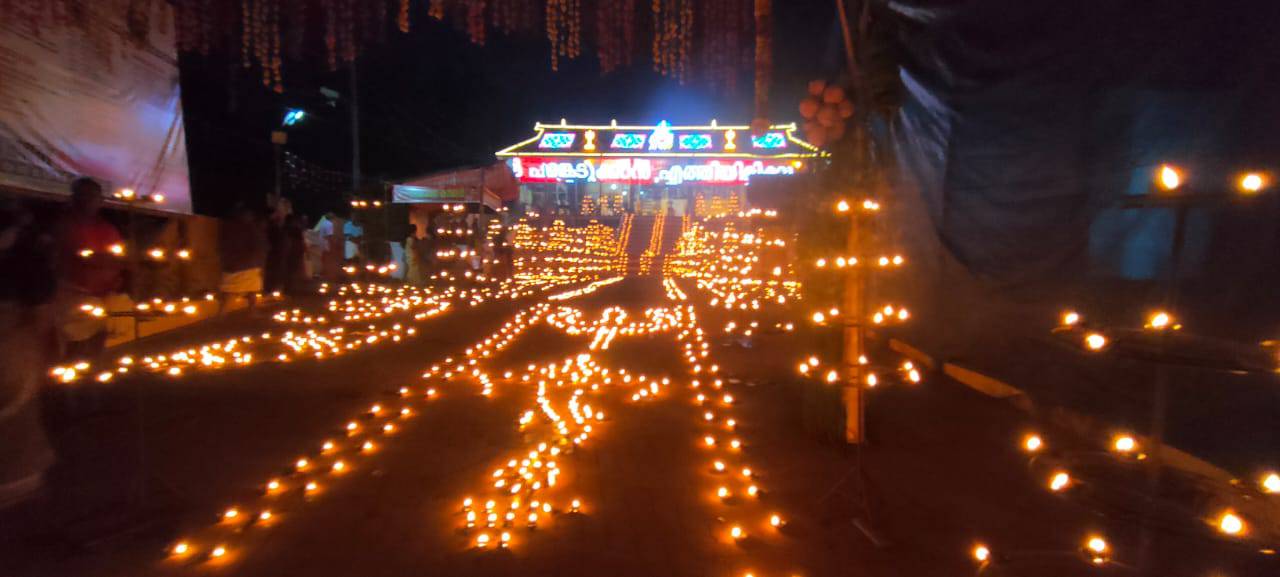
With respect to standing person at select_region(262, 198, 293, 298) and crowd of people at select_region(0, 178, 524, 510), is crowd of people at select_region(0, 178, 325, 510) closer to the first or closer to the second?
crowd of people at select_region(0, 178, 524, 510)

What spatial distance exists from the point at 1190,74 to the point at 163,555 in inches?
230

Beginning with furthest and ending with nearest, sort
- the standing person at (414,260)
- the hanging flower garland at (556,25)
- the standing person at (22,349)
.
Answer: the standing person at (414,260)
the hanging flower garland at (556,25)
the standing person at (22,349)

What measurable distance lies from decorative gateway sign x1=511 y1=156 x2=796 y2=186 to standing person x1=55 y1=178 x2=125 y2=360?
28611mm

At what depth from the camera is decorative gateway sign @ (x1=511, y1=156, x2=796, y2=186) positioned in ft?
112

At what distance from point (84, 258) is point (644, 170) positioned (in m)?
29.5

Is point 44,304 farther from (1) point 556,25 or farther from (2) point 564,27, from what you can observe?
(2) point 564,27

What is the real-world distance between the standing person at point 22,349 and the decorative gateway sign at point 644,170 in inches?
1178

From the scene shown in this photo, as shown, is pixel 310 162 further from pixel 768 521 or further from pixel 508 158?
pixel 768 521

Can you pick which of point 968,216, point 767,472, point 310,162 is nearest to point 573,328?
point 968,216

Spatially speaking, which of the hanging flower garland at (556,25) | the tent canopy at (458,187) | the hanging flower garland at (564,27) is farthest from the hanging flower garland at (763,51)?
the tent canopy at (458,187)

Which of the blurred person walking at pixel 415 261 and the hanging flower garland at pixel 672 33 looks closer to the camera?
the hanging flower garland at pixel 672 33

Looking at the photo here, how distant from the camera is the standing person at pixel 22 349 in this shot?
4.19 m

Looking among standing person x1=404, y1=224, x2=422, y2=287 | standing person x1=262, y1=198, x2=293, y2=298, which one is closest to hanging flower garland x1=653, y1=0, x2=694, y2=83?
standing person x1=262, y1=198, x2=293, y2=298

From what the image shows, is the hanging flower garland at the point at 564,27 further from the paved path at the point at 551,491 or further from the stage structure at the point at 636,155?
the stage structure at the point at 636,155
